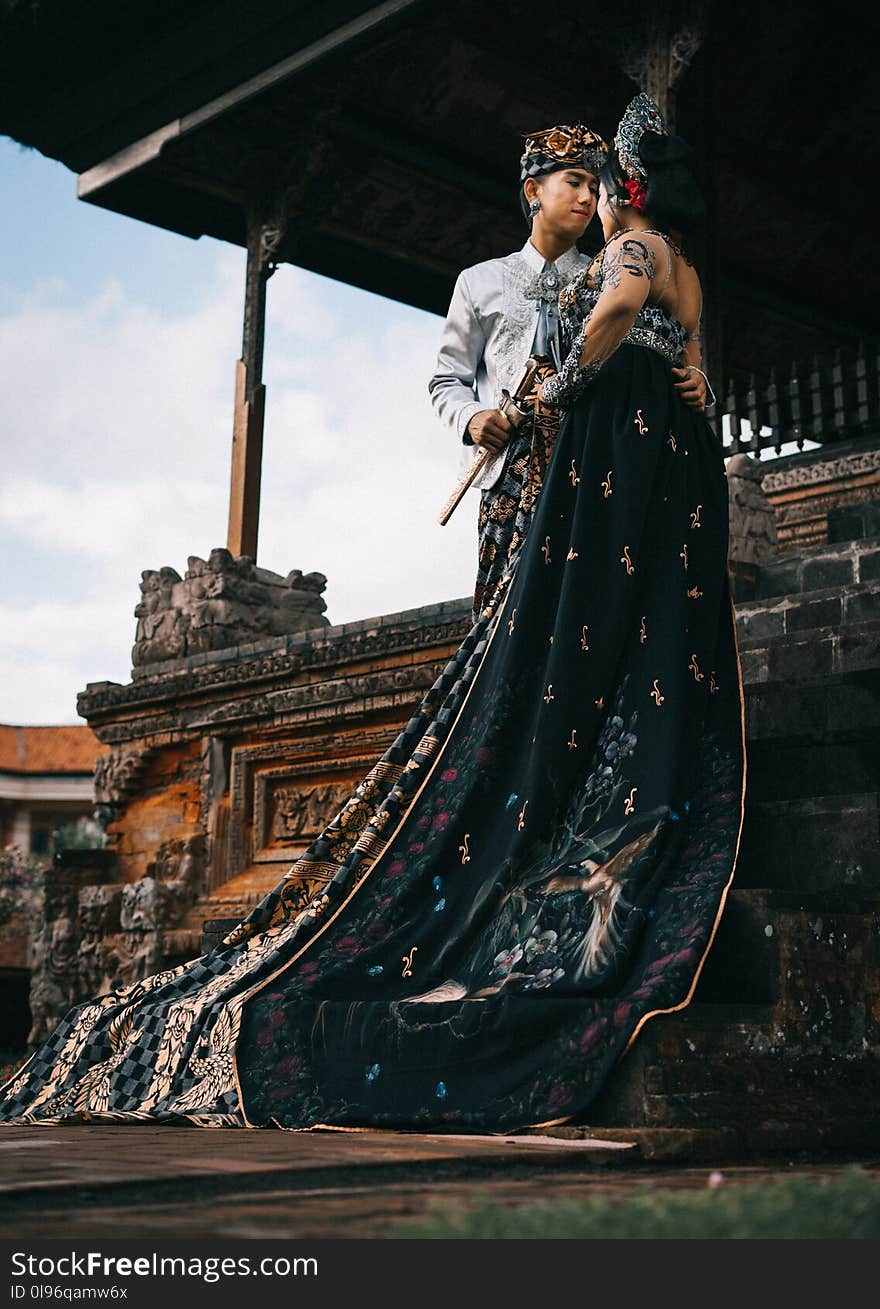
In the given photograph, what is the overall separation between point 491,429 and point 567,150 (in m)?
0.74

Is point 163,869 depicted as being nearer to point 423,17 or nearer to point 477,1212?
point 423,17

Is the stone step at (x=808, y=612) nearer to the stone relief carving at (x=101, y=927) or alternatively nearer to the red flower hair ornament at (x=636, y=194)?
the red flower hair ornament at (x=636, y=194)

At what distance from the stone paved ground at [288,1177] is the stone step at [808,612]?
7.61ft

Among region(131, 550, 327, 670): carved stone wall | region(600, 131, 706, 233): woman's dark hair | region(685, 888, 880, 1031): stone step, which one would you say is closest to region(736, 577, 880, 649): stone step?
region(600, 131, 706, 233): woman's dark hair

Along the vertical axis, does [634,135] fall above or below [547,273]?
above

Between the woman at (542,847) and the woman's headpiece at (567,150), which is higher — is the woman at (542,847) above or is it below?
below

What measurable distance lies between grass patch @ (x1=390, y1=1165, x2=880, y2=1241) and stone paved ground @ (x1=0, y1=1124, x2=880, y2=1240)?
3.0 inches

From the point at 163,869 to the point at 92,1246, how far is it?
5.59 metres

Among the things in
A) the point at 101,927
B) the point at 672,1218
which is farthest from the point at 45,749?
the point at 672,1218

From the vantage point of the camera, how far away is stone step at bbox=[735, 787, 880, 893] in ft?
10.5

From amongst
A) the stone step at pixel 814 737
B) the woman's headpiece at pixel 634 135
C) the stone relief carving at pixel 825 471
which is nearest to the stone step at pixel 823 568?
the stone step at pixel 814 737

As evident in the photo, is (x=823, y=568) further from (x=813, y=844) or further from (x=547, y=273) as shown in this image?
(x=813, y=844)

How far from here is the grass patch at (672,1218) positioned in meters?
1.34

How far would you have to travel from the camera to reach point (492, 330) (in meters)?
3.95
